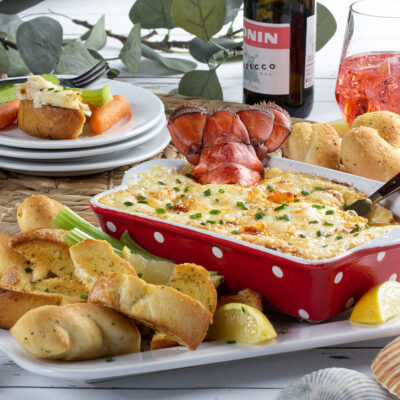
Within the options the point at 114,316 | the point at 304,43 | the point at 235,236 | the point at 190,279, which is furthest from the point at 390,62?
the point at 114,316

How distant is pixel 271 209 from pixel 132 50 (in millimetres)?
1563

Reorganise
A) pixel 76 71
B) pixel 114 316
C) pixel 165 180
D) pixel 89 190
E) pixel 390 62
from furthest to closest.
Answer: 1. pixel 76 71
2. pixel 390 62
3. pixel 89 190
4. pixel 165 180
5. pixel 114 316

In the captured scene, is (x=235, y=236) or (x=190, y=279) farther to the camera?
(x=235, y=236)

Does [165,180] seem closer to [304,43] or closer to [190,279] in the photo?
[190,279]

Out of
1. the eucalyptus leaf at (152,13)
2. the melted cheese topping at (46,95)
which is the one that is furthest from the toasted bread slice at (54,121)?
the eucalyptus leaf at (152,13)

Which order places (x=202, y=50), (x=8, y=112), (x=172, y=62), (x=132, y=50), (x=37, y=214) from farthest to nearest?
(x=172, y=62), (x=202, y=50), (x=132, y=50), (x=8, y=112), (x=37, y=214)

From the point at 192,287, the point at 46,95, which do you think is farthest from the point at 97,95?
the point at 192,287

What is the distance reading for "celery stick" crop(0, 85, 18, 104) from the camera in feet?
8.42

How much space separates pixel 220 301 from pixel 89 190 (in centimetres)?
81

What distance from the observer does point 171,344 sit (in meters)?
1.45

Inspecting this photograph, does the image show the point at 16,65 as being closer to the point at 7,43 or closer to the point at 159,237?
the point at 7,43

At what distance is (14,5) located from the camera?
309 cm

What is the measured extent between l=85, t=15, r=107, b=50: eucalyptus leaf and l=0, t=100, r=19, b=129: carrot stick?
1.01 metres

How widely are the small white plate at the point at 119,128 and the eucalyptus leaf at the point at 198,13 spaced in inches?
12.9
